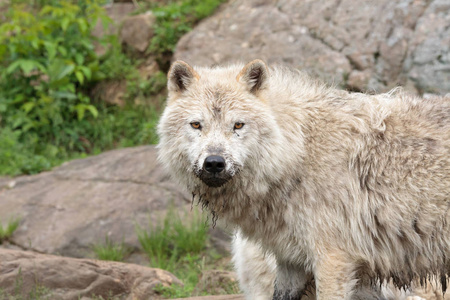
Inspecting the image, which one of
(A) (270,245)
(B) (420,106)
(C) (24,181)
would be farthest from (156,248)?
(B) (420,106)

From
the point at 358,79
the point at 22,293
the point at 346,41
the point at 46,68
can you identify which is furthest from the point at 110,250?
the point at 346,41

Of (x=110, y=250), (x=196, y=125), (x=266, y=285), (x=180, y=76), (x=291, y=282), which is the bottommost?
(x=110, y=250)

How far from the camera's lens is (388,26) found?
9453 millimetres

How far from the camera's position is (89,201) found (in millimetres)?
8633

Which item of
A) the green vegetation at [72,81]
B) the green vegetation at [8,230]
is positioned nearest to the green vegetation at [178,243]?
the green vegetation at [8,230]

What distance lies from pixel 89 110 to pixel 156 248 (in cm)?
426

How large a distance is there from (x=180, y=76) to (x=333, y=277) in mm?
1993

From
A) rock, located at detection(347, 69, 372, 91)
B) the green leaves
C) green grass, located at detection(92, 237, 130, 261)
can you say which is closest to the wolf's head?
green grass, located at detection(92, 237, 130, 261)

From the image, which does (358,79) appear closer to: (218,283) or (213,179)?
(218,283)

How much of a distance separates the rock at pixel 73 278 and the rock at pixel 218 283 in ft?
1.51

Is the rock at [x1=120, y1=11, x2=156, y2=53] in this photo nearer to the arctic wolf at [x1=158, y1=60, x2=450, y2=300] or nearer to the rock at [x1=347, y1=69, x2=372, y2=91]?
the rock at [x1=347, y1=69, x2=372, y2=91]

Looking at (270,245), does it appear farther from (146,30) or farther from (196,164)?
(146,30)

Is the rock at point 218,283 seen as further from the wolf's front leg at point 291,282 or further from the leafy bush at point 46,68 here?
the leafy bush at point 46,68

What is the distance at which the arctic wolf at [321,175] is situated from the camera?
4.18 m
